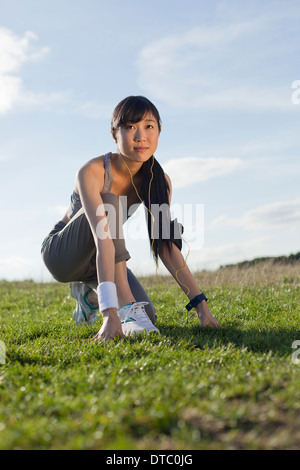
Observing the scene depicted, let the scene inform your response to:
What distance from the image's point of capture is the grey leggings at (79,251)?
3799 millimetres

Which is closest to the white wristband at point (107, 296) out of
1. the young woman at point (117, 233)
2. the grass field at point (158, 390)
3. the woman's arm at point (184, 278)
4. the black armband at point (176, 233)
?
the young woman at point (117, 233)

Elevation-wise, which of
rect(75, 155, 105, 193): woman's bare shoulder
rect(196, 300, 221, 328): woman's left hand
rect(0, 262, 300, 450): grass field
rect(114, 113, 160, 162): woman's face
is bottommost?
rect(0, 262, 300, 450): grass field

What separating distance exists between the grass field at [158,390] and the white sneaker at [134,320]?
15 centimetres

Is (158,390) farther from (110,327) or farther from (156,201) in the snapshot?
(156,201)

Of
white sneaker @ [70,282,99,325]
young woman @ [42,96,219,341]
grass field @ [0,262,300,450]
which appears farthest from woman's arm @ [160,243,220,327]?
white sneaker @ [70,282,99,325]

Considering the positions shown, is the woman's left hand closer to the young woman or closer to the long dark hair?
the young woman

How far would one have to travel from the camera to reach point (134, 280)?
446cm

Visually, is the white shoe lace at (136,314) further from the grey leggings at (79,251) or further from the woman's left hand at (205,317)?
the woman's left hand at (205,317)

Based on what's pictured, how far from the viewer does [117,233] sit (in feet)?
12.4

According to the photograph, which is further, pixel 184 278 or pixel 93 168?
pixel 184 278

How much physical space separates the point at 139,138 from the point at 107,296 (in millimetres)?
1322

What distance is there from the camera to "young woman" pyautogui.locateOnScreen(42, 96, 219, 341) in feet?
11.7

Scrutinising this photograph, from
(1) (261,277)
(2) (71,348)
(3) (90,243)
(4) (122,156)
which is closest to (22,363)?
(2) (71,348)

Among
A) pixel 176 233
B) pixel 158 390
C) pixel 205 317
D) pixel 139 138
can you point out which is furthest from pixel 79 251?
pixel 158 390
